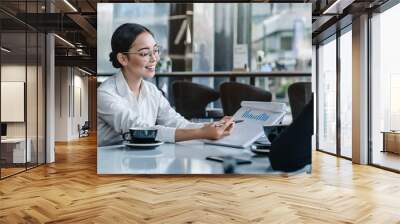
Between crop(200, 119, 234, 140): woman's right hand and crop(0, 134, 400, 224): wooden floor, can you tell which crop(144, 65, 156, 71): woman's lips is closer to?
crop(200, 119, 234, 140): woman's right hand

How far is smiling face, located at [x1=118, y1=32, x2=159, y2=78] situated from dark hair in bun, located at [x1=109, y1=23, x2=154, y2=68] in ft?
0.18

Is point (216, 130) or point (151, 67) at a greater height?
point (151, 67)

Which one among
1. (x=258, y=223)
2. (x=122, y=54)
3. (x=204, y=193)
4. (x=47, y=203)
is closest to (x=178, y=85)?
(x=122, y=54)

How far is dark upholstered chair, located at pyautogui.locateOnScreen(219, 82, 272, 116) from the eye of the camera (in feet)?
18.9

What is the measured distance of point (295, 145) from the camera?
582 centimetres

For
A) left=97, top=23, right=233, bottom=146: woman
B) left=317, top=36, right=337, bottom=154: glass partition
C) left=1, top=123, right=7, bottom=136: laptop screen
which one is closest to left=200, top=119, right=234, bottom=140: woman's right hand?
left=97, top=23, right=233, bottom=146: woman

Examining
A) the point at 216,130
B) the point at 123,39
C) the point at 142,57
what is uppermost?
the point at 123,39

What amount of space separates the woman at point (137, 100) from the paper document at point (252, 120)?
111 mm

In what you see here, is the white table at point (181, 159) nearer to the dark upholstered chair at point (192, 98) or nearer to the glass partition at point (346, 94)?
the dark upholstered chair at point (192, 98)

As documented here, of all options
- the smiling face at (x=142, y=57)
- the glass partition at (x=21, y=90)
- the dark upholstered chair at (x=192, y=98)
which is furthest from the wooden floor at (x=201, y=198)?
the smiling face at (x=142, y=57)

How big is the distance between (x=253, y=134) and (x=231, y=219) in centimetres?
209

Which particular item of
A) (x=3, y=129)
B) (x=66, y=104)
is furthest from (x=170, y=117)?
(x=66, y=104)

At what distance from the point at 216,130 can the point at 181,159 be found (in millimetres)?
631

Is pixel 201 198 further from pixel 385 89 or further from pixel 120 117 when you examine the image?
pixel 385 89
